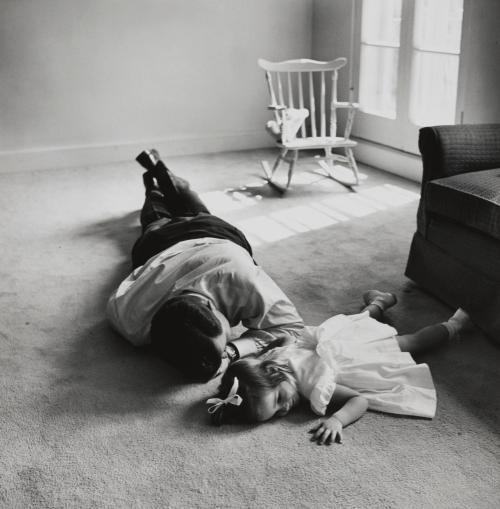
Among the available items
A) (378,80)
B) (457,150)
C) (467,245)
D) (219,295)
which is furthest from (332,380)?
(378,80)

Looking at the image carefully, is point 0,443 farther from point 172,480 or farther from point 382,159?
point 382,159

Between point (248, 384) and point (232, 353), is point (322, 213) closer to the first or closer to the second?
point (232, 353)

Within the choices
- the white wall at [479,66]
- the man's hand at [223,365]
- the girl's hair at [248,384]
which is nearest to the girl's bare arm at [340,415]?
the girl's hair at [248,384]

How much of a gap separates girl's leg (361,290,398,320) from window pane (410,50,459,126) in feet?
6.55

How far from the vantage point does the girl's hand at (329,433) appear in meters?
1.79

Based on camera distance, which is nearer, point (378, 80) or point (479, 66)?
point (479, 66)

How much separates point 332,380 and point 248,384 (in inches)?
10.5

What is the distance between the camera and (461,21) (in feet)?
12.7

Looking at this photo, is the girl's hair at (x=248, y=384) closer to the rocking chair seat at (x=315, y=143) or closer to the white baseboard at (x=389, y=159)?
the rocking chair seat at (x=315, y=143)

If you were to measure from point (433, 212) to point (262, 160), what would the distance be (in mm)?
2735

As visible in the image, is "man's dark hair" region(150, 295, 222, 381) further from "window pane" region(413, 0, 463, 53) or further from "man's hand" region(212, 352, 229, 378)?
"window pane" region(413, 0, 463, 53)

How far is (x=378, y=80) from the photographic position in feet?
15.7

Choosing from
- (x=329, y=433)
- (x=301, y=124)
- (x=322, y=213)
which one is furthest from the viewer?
(x=301, y=124)

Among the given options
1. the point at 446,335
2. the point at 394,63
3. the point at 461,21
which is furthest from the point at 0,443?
the point at 394,63
